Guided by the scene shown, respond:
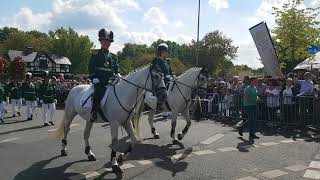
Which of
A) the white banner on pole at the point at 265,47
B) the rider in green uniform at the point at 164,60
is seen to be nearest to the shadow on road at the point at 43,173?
the rider in green uniform at the point at 164,60

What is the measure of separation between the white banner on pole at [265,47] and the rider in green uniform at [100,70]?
31.3 feet

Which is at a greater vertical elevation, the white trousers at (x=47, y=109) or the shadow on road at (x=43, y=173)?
the white trousers at (x=47, y=109)

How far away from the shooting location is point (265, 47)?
1773 centimetres

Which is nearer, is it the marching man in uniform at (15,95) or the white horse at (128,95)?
the white horse at (128,95)

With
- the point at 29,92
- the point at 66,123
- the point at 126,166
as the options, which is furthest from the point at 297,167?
the point at 29,92

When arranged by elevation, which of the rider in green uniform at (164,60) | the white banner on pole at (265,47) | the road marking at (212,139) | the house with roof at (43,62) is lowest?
the road marking at (212,139)

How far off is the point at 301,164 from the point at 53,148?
6506 millimetres

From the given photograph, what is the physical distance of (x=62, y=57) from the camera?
87.6 metres

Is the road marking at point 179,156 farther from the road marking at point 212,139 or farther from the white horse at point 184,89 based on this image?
the white horse at point 184,89

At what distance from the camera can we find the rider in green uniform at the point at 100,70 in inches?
377

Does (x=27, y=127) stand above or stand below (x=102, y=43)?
below

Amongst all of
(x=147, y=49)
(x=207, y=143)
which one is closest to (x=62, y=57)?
(x=147, y=49)

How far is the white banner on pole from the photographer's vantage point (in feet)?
57.7

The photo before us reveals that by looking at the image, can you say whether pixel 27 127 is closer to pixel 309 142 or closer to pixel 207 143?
pixel 207 143
